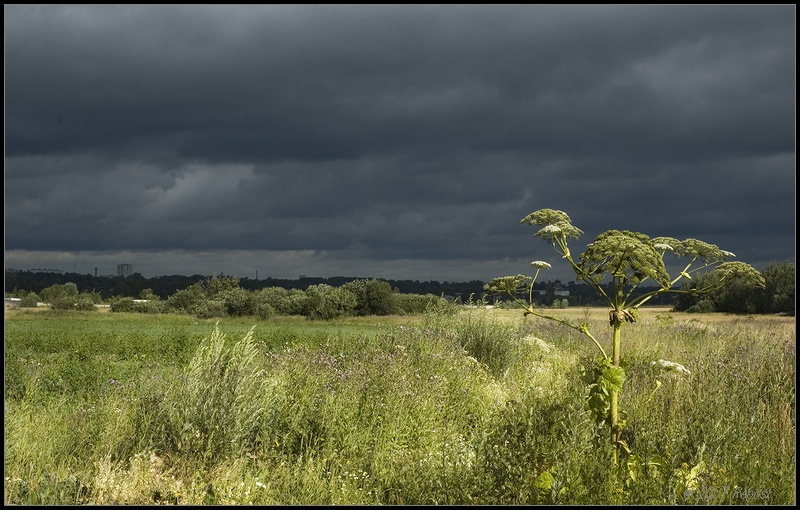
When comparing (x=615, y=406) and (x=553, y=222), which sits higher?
(x=553, y=222)

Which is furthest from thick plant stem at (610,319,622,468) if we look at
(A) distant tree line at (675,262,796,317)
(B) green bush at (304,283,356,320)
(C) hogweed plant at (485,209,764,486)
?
(A) distant tree line at (675,262,796,317)

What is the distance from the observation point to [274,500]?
5207 millimetres

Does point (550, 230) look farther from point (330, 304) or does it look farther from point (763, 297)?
point (763, 297)

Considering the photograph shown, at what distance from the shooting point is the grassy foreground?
4488 millimetres

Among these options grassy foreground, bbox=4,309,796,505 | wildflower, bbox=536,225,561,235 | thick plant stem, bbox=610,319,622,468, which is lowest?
grassy foreground, bbox=4,309,796,505

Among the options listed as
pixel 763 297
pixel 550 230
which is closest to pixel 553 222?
pixel 550 230

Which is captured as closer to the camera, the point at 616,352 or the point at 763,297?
the point at 616,352

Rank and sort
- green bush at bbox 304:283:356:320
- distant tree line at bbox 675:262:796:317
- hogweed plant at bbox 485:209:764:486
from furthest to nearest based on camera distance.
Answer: distant tree line at bbox 675:262:796:317
green bush at bbox 304:283:356:320
hogweed plant at bbox 485:209:764:486

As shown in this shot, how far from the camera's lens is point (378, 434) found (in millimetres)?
6641

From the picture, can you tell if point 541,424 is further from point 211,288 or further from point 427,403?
point 211,288

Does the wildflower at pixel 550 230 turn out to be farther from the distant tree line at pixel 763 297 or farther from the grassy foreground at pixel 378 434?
the distant tree line at pixel 763 297

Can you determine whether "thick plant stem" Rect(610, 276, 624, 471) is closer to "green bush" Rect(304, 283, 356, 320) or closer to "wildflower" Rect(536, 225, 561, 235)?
"wildflower" Rect(536, 225, 561, 235)

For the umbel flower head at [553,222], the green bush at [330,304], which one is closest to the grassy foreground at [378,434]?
the umbel flower head at [553,222]

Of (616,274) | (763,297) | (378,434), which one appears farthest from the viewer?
(763,297)
